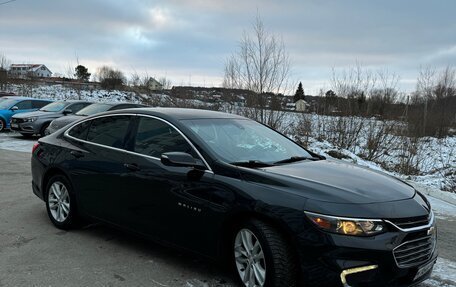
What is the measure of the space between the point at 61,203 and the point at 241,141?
8.45 ft

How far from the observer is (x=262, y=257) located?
3.46m

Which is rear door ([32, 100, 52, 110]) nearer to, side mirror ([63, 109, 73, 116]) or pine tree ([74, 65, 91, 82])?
side mirror ([63, 109, 73, 116])

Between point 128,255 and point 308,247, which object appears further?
point 128,255

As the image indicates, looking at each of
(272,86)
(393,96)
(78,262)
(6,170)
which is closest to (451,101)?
(393,96)

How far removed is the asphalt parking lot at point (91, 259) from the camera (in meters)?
3.95

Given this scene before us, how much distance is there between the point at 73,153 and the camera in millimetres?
5277

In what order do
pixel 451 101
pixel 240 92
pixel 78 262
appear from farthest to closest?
pixel 451 101 → pixel 240 92 → pixel 78 262

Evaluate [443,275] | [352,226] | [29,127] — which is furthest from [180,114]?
[29,127]

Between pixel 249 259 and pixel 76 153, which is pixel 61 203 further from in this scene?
pixel 249 259

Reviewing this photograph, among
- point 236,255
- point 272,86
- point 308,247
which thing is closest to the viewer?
point 308,247

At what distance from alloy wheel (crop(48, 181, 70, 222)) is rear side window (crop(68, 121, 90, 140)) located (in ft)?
2.12

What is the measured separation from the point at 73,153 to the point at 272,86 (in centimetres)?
1081

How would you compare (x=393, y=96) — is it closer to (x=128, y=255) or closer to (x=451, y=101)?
(x=128, y=255)

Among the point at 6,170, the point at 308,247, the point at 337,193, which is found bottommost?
the point at 6,170
